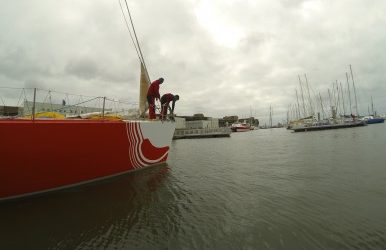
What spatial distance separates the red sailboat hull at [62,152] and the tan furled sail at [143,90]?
137 cm

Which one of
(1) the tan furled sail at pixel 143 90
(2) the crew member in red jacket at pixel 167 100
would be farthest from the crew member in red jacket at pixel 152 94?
(2) the crew member in red jacket at pixel 167 100

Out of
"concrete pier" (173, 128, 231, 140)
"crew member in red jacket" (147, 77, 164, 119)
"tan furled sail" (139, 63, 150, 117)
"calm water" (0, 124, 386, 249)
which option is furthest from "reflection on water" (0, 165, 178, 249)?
"concrete pier" (173, 128, 231, 140)

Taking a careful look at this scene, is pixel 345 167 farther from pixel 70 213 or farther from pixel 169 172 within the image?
pixel 70 213

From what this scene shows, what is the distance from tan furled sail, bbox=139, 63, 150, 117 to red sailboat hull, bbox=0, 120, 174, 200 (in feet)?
4.51

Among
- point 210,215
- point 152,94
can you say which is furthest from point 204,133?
point 210,215

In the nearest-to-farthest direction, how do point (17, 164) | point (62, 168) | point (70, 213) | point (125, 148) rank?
point (70, 213), point (17, 164), point (62, 168), point (125, 148)

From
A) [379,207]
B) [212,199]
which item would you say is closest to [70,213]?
[212,199]

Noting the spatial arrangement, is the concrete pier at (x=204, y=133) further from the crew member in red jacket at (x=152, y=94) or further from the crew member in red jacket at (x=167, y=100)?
the crew member in red jacket at (x=152, y=94)

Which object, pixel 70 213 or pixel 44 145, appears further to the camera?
pixel 44 145

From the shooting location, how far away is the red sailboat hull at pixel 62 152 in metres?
6.14

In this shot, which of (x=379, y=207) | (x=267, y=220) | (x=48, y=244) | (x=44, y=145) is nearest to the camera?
(x=48, y=244)

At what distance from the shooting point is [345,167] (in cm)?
959

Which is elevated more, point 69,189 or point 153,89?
point 153,89

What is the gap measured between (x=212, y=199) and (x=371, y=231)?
129 inches
